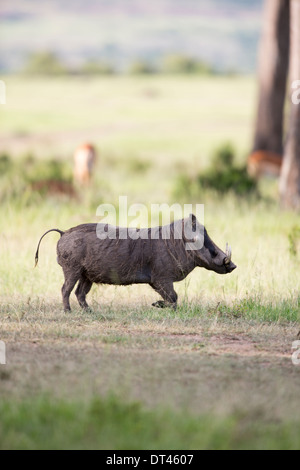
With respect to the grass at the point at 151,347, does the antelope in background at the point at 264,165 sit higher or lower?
higher

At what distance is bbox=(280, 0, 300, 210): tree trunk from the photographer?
50.4 feet

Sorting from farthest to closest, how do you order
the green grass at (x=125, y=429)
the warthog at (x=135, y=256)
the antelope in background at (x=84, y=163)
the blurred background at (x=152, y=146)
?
the antelope in background at (x=84, y=163)
the blurred background at (x=152, y=146)
the warthog at (x=135, y=256)
the green grass at (x=125, y=429)

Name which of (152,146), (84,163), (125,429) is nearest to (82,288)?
(125,429)

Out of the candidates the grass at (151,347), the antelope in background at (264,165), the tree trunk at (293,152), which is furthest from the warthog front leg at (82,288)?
the antelope in background at (264,165)

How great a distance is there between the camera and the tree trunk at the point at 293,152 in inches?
605

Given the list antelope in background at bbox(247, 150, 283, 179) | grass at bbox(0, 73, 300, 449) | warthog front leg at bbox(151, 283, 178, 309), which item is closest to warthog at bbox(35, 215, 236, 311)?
warthog front leg at bbox(151, 283, 178, 309)

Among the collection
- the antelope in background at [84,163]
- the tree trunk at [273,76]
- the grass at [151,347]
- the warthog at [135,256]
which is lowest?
the grass at [151,347]

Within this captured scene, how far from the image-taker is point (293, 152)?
15570 mm

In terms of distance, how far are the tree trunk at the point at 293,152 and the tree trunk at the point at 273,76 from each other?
7.16 meters

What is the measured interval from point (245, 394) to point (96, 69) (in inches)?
3312

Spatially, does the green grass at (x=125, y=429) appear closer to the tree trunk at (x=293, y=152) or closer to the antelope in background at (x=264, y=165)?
the tree trunk at (x=293, y=152)

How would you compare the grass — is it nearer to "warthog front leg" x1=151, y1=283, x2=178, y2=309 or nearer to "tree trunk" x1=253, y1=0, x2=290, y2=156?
"warthog front leg" x1=151, y1=283, x2=178, y2=309
